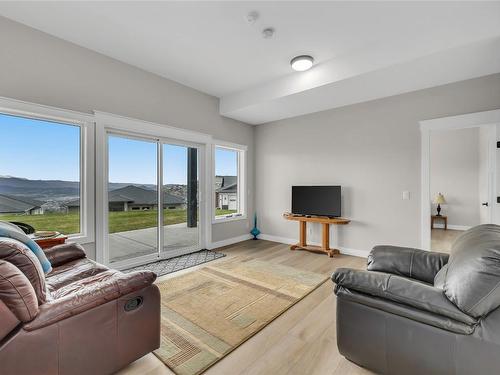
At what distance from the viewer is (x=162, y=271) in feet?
11.4

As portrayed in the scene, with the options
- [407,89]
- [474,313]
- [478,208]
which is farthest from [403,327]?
[478,208]

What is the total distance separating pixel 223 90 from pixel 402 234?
3.83 meters

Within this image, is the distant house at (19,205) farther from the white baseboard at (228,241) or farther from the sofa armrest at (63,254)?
the white baseboard at (228,241)

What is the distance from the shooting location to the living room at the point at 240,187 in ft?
4.53

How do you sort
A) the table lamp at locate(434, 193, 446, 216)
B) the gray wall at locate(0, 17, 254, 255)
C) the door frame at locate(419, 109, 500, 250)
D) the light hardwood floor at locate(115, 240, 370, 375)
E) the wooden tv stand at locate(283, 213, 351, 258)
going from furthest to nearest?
the table lamp at locate(434, 193, 446, 216) < the wooden tv stand at locate(283, 213, 351, 258) < the door frame at locate(419, 109, 500, 250) < the gray wall at locate(0, 17, 254, 255) < the light hardwood floor at locate(115, 240, 370, 375)

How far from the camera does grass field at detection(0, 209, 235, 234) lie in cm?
290

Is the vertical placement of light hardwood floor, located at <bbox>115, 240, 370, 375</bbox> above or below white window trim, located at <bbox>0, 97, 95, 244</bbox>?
below

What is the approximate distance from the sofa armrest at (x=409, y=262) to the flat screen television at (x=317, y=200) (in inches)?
84.9

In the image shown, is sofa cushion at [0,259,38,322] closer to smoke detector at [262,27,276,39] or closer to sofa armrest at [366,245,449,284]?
sofa armrest at [366,245,449,284]

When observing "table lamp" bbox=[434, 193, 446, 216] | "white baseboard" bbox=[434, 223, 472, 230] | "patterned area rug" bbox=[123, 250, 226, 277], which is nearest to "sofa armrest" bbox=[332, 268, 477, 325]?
"patterned area rug" bbox=[123, 250, 226, 277]

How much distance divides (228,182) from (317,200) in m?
1.89

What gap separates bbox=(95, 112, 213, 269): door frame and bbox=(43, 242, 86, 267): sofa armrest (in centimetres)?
86

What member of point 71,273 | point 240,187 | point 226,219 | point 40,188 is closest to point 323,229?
point 226,219

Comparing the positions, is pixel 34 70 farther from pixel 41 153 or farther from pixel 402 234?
pixel 402 234
